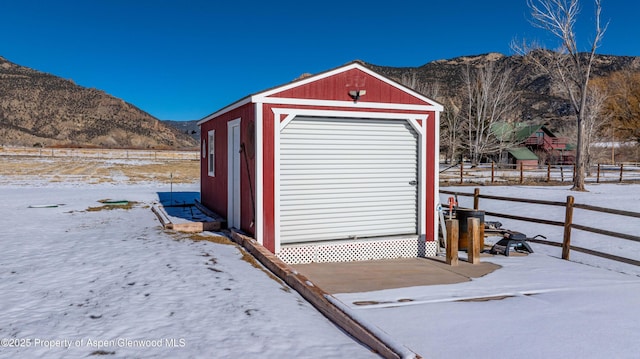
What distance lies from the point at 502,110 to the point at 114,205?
3460 centimetres

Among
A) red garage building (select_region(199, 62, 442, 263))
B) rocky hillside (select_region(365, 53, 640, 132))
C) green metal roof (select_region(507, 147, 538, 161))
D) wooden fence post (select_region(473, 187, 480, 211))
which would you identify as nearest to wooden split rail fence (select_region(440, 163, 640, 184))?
green metal roof (select_region(507, 147, 538, 161))

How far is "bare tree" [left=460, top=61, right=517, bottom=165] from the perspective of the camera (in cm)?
3838

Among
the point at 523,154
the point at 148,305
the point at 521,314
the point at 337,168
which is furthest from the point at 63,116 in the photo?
the point at 521,314

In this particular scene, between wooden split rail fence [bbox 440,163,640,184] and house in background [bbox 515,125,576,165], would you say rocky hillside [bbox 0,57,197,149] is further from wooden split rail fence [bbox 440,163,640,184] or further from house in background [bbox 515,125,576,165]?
wooden split rail fence [bbox 440,163,640,184]

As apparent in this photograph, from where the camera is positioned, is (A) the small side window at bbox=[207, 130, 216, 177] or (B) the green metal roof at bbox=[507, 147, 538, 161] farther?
(B) the green metal roof at bbox=[507, 147, 538, 161]

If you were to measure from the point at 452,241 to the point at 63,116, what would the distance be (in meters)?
91.6

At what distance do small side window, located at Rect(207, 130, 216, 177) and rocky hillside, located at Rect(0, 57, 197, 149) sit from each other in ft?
237

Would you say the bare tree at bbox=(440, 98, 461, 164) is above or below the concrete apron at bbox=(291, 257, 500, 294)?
above

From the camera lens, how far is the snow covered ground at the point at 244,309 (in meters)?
3.80

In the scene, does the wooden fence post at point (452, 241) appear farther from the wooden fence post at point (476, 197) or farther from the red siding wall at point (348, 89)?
the wooden fence post at point (476, 197)

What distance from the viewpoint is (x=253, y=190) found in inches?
313

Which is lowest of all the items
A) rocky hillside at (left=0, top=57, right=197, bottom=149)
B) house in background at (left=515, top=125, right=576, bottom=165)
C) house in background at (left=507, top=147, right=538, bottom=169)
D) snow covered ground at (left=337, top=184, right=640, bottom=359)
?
snow covered ground at (left=337, top=184, right=640, bottom=359)

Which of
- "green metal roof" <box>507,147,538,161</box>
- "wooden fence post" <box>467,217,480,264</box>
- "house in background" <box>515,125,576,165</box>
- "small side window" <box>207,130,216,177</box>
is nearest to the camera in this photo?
"wooden fence post" <box>467,217,480,264</box>

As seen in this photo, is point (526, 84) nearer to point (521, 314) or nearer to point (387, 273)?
point (387, 273)
